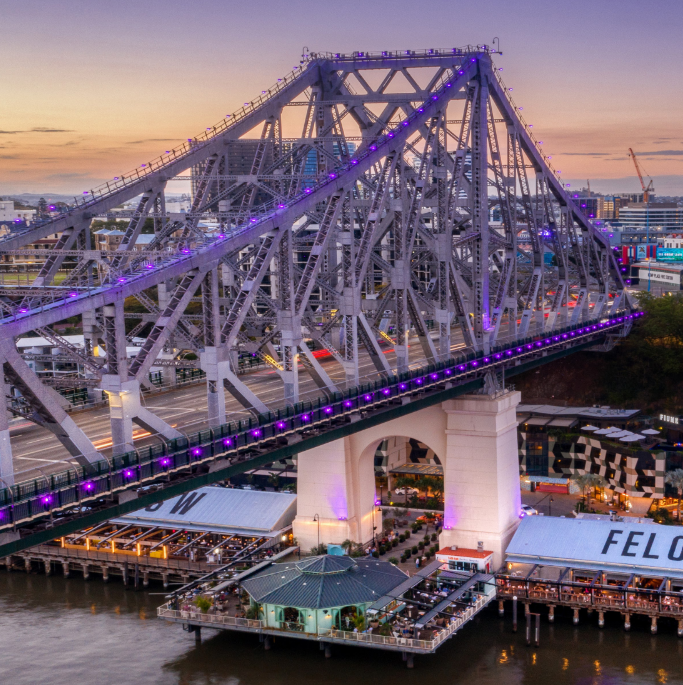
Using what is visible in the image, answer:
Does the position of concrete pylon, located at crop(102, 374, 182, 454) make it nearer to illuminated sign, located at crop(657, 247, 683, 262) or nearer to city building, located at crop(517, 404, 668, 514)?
city building, located at crop(517, 404, 668, 514)

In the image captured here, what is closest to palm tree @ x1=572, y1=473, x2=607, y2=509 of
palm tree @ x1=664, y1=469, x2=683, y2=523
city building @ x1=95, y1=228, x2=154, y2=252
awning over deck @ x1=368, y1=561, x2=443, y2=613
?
palm tree @ x1=664, y1=469, x2=683, y2=523

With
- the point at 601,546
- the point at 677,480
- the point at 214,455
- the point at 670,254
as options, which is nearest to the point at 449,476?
the point at 601,546

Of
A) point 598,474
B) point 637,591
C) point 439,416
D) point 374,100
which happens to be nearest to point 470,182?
point 374,100

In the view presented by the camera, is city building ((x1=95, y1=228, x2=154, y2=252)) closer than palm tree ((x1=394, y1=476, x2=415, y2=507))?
No

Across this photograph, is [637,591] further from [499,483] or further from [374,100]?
[374,100]

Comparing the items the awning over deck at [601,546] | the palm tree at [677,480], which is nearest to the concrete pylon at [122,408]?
the awning over deck at [601,546]

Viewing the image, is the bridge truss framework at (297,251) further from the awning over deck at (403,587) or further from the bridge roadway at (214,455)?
the awning over deck at (403,587)
